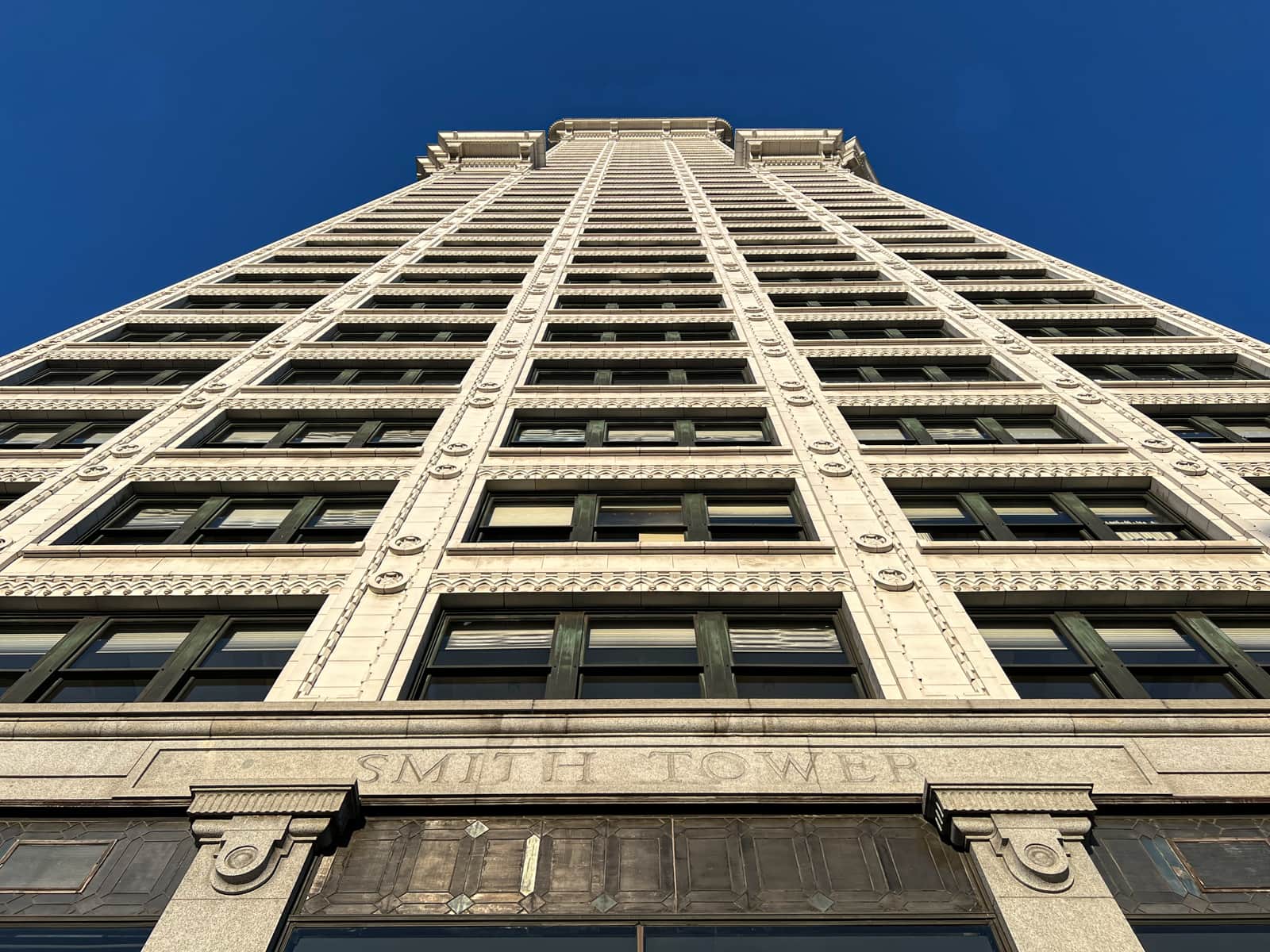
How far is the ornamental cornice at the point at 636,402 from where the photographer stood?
63.4 feet

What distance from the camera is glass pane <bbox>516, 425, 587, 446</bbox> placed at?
18250mm

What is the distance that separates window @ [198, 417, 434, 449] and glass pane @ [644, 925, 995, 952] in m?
12.2

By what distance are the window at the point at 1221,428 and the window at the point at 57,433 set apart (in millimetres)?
21679

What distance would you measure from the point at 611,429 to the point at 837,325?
9.33m

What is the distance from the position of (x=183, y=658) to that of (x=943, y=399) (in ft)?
50.2

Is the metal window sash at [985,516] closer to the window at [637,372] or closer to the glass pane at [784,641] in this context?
the glass pane at [784,641]

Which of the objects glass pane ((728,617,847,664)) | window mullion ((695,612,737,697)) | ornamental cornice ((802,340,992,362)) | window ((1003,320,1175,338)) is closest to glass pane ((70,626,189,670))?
window mullion ((695,612,737,697))

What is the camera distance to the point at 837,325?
2536cm

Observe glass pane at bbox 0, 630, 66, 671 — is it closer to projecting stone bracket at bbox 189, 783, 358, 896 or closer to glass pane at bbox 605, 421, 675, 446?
projecting stone bracket at bbox 189, 783, 358, 896

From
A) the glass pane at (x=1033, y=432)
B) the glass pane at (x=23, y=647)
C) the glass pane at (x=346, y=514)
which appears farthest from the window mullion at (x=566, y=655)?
the glass pane at (x=1033, y=432)

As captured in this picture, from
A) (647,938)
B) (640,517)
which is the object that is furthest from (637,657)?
(647,938)

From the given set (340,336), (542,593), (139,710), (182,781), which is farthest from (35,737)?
(340,336)

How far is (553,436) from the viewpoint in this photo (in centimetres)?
1855

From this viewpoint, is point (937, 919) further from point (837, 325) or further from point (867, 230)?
point (867, 230)
